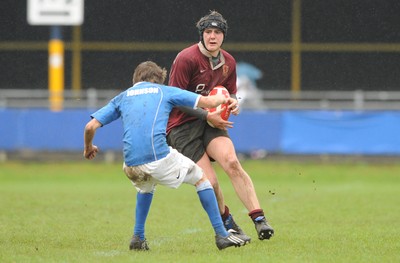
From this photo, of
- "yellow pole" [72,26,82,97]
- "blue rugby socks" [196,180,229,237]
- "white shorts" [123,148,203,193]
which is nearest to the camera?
"white shorts" [123,148,203,193]

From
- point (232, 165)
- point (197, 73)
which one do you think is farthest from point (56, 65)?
point (232, 165)

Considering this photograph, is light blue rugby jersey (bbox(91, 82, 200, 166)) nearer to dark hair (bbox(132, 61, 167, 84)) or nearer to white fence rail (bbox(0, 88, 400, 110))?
dark hair (bbox(132, 61, 167, 84))

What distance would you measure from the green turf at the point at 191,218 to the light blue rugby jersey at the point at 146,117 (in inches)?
32.1

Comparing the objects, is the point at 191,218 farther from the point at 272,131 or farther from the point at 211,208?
the point at 272,131

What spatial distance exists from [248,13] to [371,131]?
11.6m

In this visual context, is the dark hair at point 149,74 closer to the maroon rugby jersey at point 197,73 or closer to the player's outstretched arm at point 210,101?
the player's outstretched arm at point 210,101

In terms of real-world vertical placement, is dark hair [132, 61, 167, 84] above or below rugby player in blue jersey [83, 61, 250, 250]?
above

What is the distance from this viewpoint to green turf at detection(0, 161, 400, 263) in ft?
27.1

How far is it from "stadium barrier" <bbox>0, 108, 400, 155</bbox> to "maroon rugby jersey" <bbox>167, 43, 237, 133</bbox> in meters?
11.5

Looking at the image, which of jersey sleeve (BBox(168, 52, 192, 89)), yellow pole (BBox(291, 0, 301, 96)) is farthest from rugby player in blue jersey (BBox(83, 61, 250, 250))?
yellow pole (BBox(291, 0, 301, 96))

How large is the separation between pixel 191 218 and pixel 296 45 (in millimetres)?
19123

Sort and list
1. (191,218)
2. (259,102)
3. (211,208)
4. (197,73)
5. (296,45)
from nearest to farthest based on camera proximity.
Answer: (211,208), (197,73), (191,218), (259,102), (296,45)

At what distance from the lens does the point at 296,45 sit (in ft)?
99.1

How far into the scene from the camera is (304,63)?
30625 millimetres
